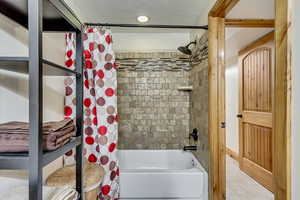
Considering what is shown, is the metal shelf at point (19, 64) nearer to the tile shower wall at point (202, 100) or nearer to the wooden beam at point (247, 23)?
the tile shower wall at point (202, 100)

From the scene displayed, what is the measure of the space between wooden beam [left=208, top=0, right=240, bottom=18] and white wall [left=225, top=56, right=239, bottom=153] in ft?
8.34

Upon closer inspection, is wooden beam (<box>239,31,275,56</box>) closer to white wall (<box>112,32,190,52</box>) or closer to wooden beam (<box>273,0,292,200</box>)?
white wall (<box>112,32,190,52</box>)

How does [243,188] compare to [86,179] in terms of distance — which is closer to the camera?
[86,179]

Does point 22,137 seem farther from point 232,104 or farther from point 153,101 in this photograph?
point 232,104

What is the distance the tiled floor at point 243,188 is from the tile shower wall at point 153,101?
0.92 m

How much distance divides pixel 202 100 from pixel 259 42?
1.52 m

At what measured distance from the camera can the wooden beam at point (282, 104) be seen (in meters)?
0.88

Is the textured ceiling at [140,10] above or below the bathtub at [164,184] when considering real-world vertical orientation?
above

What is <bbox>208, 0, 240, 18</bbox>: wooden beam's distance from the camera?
69.8 inches

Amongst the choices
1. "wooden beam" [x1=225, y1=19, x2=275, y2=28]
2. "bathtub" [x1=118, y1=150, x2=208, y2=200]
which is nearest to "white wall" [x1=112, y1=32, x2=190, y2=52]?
"wooden beam" [x1=225, y1=19, x2=275, y2=28]

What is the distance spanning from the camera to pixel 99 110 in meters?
2.01

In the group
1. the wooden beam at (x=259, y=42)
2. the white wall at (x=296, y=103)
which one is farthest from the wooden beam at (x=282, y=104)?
the wooden beam at (x=259, y=42)

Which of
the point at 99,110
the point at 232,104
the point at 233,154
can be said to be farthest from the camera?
the point at 232,104

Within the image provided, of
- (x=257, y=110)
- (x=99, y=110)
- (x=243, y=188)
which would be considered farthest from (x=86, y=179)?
(x=257, y=110)
